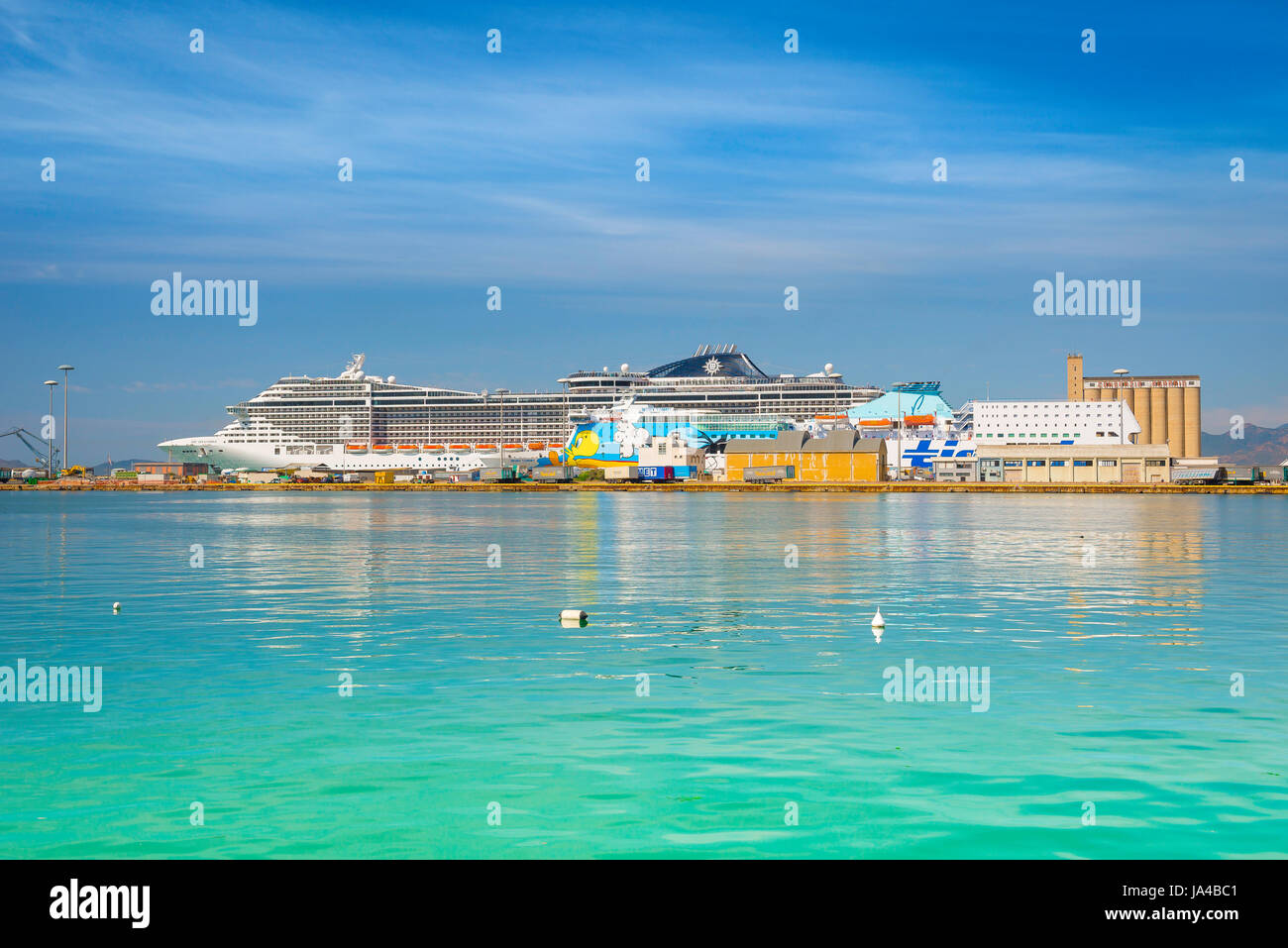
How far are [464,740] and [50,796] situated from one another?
421cm

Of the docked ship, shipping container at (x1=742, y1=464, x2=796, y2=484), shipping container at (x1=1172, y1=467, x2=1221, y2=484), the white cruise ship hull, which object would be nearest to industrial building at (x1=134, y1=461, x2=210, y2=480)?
the white cruise ship hull

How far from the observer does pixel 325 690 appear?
16.0 meters

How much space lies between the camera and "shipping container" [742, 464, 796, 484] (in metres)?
138

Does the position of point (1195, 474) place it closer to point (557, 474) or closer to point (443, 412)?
point (557, 474)

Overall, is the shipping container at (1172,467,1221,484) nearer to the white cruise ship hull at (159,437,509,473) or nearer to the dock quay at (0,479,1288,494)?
the dock quay at (0,479,1288,494)

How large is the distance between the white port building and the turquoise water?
407 feet

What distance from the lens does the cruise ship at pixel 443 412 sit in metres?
179

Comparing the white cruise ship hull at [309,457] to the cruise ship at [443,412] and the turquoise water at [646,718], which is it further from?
the turquoise water at [646,718]

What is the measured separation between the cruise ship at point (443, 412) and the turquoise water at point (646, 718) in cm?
14494

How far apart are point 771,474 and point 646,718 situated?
12621cm

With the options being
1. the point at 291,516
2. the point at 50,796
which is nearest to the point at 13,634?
the point at 50,796

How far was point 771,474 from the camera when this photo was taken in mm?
139250
